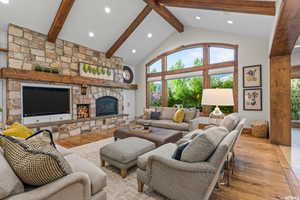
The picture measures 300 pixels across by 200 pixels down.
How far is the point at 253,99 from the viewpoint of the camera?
4.49 meters

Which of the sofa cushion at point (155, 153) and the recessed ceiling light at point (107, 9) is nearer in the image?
the sofa cushion at point (155, 153)

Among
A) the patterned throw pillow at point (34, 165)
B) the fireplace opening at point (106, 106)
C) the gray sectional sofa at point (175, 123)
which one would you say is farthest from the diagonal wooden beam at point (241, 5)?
the fireplace opening at point (106, 106)

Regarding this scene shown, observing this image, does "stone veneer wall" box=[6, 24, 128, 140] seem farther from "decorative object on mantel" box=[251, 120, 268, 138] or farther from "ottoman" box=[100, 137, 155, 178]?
"decorative object on mantel" box=[251, 120, 268, 138]

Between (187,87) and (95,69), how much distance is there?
3740 millimetres

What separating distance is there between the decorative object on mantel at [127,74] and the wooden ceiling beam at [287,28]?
17.9ft

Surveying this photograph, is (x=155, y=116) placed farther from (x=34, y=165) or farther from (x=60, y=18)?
(x=34, y=165)

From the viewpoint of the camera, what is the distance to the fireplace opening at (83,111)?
503cm

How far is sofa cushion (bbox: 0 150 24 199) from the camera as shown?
86cm

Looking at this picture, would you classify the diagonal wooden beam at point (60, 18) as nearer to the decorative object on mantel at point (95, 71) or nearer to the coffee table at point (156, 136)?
the decorative object on mantel at point (95, 71)

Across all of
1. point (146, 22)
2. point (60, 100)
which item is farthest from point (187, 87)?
point (60, 100)

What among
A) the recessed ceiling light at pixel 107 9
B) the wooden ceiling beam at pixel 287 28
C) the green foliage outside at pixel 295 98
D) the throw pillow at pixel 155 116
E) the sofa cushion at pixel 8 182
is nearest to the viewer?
the sofa cushion at pixel 8 182

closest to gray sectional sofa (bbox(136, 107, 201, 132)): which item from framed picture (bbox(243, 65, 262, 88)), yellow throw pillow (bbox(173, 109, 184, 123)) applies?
yellow throw pillow (bbox(173, 109, 184, 123))

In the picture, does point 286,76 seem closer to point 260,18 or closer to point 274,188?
point 260,18

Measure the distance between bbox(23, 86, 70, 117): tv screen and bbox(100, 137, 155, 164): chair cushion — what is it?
3048 millimetres
